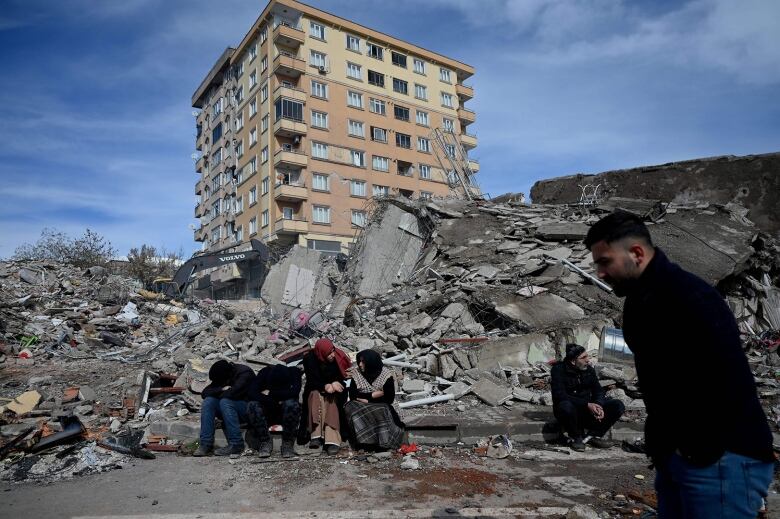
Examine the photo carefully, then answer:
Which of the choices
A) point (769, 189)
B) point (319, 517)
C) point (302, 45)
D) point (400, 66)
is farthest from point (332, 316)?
point (400, 66)

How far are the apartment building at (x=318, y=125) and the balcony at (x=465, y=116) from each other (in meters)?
0.09

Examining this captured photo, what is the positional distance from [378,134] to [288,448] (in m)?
36.2

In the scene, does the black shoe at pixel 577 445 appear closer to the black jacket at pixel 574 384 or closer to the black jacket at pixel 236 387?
the black jacket at pixel 574 384

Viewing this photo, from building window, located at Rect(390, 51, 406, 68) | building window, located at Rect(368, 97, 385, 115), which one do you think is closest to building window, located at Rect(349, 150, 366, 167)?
building window, located at Rect(368, 97, 385, 115)

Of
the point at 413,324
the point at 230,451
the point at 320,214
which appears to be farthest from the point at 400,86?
the point at 230,451

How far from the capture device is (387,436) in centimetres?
566

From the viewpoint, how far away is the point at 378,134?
131ft

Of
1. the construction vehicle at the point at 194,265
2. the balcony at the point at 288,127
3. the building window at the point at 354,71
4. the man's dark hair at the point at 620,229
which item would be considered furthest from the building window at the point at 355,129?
the man's dark hair at the point at 620,229

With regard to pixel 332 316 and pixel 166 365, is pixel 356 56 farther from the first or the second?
pixel 166 365

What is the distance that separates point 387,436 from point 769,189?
13.9m

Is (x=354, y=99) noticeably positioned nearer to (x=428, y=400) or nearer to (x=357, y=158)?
(x=357, y=158)

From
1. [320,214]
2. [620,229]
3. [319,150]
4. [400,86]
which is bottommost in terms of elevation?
[620,229]

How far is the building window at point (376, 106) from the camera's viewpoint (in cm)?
3988

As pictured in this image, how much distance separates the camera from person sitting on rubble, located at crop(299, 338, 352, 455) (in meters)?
5.87
